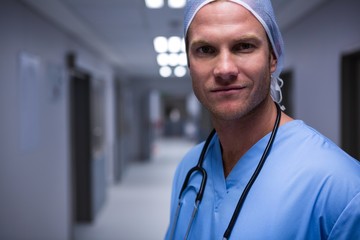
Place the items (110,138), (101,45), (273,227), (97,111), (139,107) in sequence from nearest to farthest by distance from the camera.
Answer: (273,227)
(101,45)
(97,111)
(110,138)
(139,107)

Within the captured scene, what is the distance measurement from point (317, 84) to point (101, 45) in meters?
2.69

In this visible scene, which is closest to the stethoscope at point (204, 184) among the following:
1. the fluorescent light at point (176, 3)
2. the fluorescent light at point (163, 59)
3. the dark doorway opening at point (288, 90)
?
the fluorescent light at point (176, 3)

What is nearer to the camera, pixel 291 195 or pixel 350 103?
pixel 291 195

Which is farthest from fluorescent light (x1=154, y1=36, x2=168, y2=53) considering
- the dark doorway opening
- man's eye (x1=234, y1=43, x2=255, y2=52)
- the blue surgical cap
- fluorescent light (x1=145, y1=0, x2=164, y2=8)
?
man's eye (x1=234, y1=43, x2=255, y2=52)

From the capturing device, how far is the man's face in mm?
820

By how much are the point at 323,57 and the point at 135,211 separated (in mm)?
2886

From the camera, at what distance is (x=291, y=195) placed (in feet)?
2.51

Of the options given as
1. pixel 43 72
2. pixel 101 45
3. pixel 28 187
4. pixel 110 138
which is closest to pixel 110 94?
pixel 110 138

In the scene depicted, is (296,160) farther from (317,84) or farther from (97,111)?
(97,111)

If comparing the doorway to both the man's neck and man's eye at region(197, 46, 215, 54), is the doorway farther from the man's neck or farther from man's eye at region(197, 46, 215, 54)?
man's eye at region(197, 46, 215, 54)

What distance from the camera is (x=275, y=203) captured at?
0.78m

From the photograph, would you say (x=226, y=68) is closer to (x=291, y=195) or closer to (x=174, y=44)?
(x=291, y=195)

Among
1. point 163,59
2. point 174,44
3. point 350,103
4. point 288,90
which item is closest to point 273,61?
point 350,103

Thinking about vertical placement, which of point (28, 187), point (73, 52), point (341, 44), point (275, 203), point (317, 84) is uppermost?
point (73, 52)
